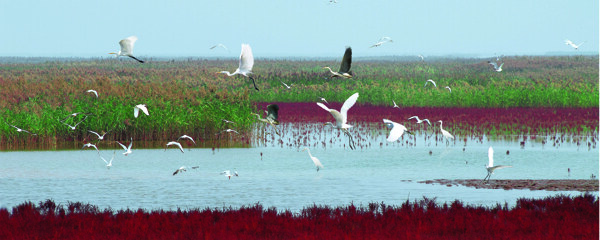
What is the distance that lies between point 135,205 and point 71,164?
735 centimetres

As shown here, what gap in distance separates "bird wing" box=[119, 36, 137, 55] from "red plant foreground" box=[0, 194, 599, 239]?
11.4 feet

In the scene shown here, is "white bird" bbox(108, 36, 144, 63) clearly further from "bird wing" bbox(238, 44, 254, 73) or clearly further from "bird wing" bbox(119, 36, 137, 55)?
"bird wing" bbox(238, 44, 254, 73)

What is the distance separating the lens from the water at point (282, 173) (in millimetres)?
17406

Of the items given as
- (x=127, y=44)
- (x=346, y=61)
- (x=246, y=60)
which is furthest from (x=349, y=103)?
(x=127, y=44)

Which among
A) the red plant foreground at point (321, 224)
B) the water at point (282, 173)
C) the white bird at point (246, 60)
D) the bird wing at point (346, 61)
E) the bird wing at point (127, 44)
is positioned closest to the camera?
the red plant foreground at point (321, 224)

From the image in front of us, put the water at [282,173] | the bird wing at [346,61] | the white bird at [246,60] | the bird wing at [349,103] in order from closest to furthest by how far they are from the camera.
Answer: the bird wing at [349,103] → the bird wing at [346,61] → the white bird at [246,60] → the water at [282,173]

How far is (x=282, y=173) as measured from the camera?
2161 centimetres

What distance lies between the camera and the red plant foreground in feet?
35.8

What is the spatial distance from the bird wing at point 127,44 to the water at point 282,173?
2.88 meters

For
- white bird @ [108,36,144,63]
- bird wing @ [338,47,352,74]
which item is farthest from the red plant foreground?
white bird @ [108,36,144,63]

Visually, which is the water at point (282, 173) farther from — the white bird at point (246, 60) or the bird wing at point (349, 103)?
the white bird at point (246, 60)

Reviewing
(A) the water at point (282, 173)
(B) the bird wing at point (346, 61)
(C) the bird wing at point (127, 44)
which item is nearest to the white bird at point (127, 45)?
(C) the bird wing at point (127, 44)

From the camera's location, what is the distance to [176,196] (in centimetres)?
1788

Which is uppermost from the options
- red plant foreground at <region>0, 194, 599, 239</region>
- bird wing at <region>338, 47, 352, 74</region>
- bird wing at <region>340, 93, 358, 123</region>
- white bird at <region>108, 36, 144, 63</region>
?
white bird at <region>108, 36, 144, 63</region>
